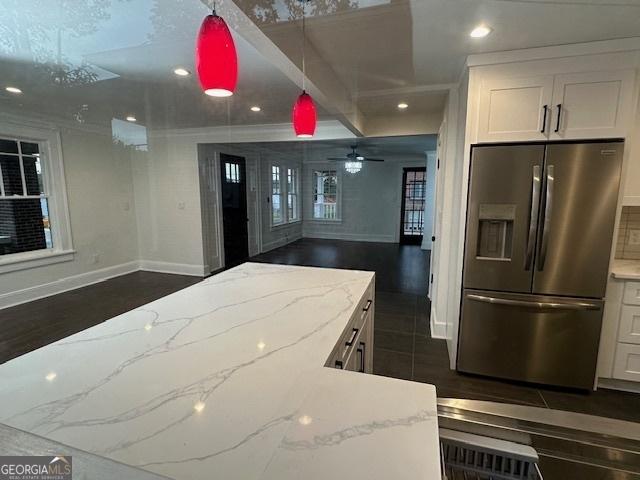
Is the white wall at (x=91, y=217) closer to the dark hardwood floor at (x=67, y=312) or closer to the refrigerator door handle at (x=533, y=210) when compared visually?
the dark hardwood floor at (x=67, y=312)

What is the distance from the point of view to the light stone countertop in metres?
1.99

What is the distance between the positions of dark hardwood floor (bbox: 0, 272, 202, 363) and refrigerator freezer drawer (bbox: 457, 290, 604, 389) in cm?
345

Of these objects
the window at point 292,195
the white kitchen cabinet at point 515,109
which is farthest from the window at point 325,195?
the white kitchen cabinet at point 515,109

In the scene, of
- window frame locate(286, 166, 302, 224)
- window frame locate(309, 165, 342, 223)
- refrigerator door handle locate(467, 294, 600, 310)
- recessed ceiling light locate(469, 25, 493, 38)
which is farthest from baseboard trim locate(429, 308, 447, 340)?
window frame locate(309, 165, 342, 223)

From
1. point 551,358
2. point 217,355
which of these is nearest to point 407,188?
point 551,358

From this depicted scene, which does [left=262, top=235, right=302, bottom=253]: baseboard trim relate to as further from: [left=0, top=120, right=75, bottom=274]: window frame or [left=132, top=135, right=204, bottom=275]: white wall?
[left=0, top=120, right=75, bottom=274]: window frame

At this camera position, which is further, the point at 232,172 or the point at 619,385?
the point at 232,172

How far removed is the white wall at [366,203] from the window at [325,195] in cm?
12

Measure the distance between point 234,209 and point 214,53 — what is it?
492 cm

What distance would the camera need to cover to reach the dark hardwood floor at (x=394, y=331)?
6.87 feet

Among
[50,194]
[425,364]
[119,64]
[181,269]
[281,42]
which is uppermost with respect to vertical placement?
[119,64]

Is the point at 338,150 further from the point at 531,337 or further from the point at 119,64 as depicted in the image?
the point at 531,337

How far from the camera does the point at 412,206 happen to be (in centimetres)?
793

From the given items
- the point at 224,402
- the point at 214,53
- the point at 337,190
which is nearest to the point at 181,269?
the point at 337,190
